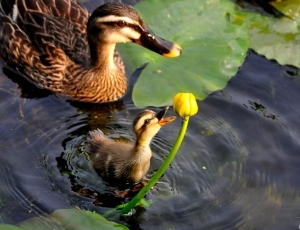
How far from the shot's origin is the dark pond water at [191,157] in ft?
18.5

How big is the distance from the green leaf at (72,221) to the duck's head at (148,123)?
72 centimetres

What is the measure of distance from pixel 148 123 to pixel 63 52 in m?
1.83

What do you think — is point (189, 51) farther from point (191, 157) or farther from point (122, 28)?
point (191, 157)

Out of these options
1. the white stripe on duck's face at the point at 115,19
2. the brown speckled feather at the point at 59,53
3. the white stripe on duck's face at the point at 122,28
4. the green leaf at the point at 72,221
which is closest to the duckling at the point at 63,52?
the brown speckled feather at the point at 59,53

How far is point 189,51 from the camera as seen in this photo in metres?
6.94

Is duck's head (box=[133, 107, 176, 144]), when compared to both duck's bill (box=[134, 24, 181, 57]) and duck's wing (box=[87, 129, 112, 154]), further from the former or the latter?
duck's bill (box=[134, 24, 181, 57])

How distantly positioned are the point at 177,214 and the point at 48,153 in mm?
1300

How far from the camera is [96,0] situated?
786 centimetres

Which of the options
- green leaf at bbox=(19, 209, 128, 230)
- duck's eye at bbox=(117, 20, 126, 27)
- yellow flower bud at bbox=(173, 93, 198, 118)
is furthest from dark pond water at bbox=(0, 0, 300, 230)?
yellow flower bud at bbox=(173, 93, 198, 118)

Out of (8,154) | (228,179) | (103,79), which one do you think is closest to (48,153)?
(8,154)

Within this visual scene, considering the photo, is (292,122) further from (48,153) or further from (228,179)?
(48,153)

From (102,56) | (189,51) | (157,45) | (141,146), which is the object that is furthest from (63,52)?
(141,146)

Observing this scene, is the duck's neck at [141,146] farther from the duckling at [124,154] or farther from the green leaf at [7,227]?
the green leaf at [7,227]

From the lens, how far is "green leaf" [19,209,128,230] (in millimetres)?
5031
